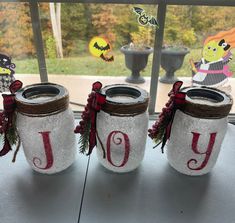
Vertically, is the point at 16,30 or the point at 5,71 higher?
the point at 16,30

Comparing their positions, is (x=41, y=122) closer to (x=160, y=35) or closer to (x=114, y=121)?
(x=114, y=121)

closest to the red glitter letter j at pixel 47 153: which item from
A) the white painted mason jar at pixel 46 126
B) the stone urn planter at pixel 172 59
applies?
the white painted mason jar at pixel 46 126

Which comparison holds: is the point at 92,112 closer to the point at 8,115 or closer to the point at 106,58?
the point at 8,115

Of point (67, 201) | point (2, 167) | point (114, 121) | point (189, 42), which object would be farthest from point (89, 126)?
point (189, 42)

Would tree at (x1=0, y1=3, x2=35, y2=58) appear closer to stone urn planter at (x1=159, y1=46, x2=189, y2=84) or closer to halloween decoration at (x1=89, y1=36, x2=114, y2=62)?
halloween decoration at (x1=89, y1=36, x2=114, y2=62)

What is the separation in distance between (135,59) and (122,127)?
42 centimetres

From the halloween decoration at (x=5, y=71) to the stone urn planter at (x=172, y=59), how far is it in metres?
0.51

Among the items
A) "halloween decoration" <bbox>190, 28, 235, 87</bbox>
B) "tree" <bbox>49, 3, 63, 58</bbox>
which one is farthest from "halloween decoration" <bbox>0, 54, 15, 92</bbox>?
"halloween decoration" <bbox>190, 28, 235, 87</bbox>

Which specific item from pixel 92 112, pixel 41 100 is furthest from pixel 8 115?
pixel 92 112

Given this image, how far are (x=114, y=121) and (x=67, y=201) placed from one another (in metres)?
0.20

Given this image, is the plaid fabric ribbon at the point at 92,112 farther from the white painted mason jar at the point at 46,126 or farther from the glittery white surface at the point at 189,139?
the glittery white surface at the point at 189,139

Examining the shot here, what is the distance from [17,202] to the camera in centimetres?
55

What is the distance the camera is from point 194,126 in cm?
55

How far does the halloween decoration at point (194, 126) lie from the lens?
0.53 m
